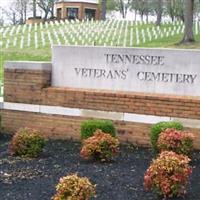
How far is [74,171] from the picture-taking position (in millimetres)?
7258

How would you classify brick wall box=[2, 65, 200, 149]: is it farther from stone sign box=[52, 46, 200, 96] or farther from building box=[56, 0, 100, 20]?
building box=[56, 0, 100, 20]

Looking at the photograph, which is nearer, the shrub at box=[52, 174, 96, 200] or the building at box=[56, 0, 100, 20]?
the shrub at box=[52, 174, 96, 200]

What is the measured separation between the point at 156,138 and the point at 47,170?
6.29 feet

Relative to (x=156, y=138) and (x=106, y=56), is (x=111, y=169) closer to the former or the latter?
(x=156, y=138)

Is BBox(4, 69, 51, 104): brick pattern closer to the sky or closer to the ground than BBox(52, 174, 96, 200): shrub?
closer to the sky

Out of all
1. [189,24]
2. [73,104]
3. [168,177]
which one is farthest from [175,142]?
[189,24]

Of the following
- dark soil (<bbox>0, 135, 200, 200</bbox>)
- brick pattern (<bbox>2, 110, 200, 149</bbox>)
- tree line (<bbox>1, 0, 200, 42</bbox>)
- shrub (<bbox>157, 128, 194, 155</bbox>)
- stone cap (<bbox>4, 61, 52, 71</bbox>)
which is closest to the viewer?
dark soil (<bbox>0, 135, 200, 200</bbox>)

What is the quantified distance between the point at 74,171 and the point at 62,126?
3.15 m

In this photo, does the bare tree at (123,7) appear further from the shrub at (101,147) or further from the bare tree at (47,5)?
the shrub at (101,147)

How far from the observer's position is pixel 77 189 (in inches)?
208

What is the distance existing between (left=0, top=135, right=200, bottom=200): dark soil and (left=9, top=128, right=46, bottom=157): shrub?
0.15 m

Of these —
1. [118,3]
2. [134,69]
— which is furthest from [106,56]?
[118,3]

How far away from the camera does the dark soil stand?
20.1 feet

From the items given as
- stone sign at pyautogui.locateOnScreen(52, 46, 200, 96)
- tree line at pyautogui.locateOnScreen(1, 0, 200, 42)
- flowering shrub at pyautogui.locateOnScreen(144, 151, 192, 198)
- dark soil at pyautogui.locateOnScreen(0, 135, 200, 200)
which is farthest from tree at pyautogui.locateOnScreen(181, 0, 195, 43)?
tree line at pyautogui.locateOnScreen(1, 0, 200, 42)
